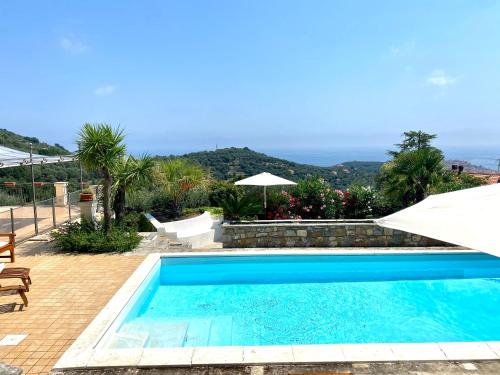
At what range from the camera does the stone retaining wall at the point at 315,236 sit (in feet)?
35.1

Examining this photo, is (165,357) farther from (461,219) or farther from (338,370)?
(461,219)

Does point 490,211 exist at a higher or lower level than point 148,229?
higher

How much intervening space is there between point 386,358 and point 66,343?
162 inches

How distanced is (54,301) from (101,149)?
4.35 meters

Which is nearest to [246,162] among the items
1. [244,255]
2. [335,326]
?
[244,255]

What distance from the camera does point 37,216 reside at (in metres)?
11.0

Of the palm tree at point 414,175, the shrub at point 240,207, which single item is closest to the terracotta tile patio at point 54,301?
the shrub at point 240,207

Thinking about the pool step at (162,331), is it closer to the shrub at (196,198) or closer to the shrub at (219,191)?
the shrub at (196,198)

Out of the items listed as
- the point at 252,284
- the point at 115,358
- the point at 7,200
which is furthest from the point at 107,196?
the point at 7,200

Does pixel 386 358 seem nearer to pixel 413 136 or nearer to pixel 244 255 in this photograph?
pixel 244 255

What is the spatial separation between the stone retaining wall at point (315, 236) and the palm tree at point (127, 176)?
9.05 feet

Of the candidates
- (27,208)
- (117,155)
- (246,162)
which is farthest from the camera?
(246,162)

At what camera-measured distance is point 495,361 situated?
4.45m

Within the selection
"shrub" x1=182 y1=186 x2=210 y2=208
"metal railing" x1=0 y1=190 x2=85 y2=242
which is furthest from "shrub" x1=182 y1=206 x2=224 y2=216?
"metal railing" x1=0 y1=190 x2=85 y2=242
